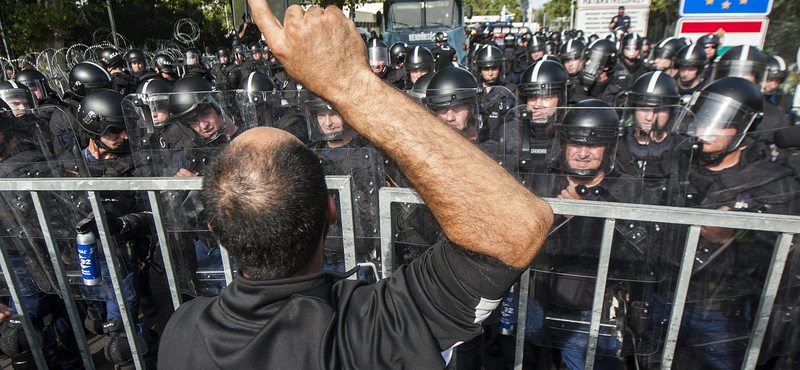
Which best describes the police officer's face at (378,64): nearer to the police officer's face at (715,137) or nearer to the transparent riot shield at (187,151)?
the transparent riot shield at (187,151)

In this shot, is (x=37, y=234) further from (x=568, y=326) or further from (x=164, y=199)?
(x=568, y=326)

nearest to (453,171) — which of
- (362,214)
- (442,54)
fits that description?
(362,214)

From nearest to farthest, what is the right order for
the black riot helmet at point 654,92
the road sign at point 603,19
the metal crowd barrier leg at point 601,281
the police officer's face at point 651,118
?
the metal crowd barrier leg at point 601,281, the police officer's face at point 651,118, the black riot helmet at point 654,92, the road sign at point 603,19

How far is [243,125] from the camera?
3.84 meters

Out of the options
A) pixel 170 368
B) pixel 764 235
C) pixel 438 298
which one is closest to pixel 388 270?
pixel 438 298

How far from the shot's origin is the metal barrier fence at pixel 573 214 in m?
1.40

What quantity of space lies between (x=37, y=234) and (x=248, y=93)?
177 centimetres

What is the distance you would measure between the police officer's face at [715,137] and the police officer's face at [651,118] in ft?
1.84

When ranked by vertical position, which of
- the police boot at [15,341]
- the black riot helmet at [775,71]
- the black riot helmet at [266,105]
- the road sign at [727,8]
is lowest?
the police boot at [15,341]

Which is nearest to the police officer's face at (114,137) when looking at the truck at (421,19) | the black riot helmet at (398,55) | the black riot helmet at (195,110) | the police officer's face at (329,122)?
the black riot helmet at (195,110)

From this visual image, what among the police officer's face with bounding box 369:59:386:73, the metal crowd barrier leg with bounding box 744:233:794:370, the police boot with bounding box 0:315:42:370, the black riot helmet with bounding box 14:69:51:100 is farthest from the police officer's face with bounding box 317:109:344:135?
the black riot helmet with bounding box 14:69:51:100

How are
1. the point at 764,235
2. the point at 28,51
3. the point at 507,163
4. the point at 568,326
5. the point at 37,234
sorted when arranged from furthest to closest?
Answer: 1. the point at 28,51
2. the point at 507,163
3. the point at 37,234
4. the point at 568,326
5. the point at 764,235

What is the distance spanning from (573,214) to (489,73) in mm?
6278

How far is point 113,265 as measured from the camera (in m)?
1.98
